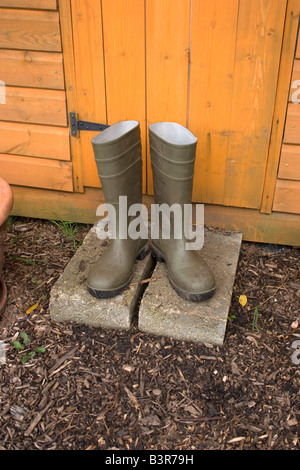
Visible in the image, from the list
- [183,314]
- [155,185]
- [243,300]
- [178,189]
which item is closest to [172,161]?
[178,189]

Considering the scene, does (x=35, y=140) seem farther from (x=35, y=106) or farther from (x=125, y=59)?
(x=125, y=59)

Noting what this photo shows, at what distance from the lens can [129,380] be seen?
1867mm

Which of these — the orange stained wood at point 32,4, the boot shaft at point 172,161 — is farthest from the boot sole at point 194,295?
the orange stained wood at point 32,4

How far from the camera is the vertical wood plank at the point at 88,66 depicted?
2242mm

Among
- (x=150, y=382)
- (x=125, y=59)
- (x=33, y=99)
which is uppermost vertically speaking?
(x=125, y=59)

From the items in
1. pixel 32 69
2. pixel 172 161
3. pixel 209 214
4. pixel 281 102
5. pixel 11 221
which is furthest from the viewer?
pixel 11 221

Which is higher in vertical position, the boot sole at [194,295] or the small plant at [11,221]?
the boot sole at [194,295]

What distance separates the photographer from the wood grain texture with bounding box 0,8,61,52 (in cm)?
230

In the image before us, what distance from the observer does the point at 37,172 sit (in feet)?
8.78

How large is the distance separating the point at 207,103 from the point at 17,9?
100 cm

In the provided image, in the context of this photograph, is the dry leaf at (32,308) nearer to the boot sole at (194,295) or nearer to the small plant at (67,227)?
the small plant at (67,227)

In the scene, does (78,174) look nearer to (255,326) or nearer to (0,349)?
(0,349)

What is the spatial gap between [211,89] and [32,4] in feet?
3.02

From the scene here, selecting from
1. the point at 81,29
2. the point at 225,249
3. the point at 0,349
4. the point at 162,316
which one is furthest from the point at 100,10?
the point at 0,349
